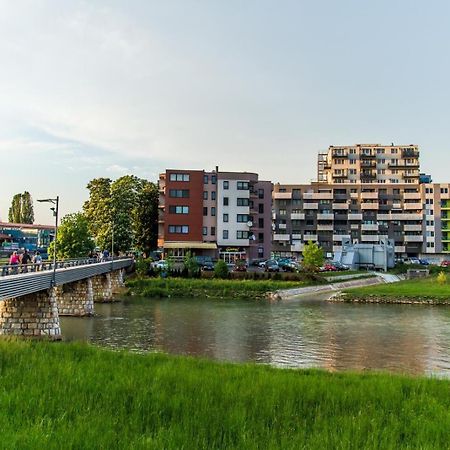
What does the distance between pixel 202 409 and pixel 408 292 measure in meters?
57.2

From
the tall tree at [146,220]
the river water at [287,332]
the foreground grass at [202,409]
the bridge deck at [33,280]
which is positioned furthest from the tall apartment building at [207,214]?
the foreground grass at [202,409]

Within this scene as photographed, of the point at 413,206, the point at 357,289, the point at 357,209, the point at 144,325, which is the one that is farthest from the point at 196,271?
the point at 413,206

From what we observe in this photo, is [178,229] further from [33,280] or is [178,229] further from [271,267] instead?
[33,280]

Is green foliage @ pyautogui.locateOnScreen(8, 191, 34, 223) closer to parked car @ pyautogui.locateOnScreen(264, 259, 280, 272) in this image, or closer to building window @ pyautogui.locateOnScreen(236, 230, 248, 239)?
building window @ pyautogui.locateOnScreen(236, 230, 248, 239)

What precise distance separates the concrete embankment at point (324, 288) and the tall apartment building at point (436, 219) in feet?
152

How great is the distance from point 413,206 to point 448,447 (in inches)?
4647

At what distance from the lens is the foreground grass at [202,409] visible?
8469mm

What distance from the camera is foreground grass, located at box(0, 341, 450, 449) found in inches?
333

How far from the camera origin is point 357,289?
67062 mm

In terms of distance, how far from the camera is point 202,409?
10.7 m

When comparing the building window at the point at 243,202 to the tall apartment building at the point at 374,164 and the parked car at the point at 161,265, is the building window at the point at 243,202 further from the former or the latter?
the tall apartment building at the point at 374,164

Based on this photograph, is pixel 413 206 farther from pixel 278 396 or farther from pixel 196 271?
pixel 278 396

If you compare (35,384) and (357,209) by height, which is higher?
(357,209)

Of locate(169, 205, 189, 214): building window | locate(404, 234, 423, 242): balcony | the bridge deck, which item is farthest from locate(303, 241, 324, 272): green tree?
locate(404, 234, 423, 242): balcony
